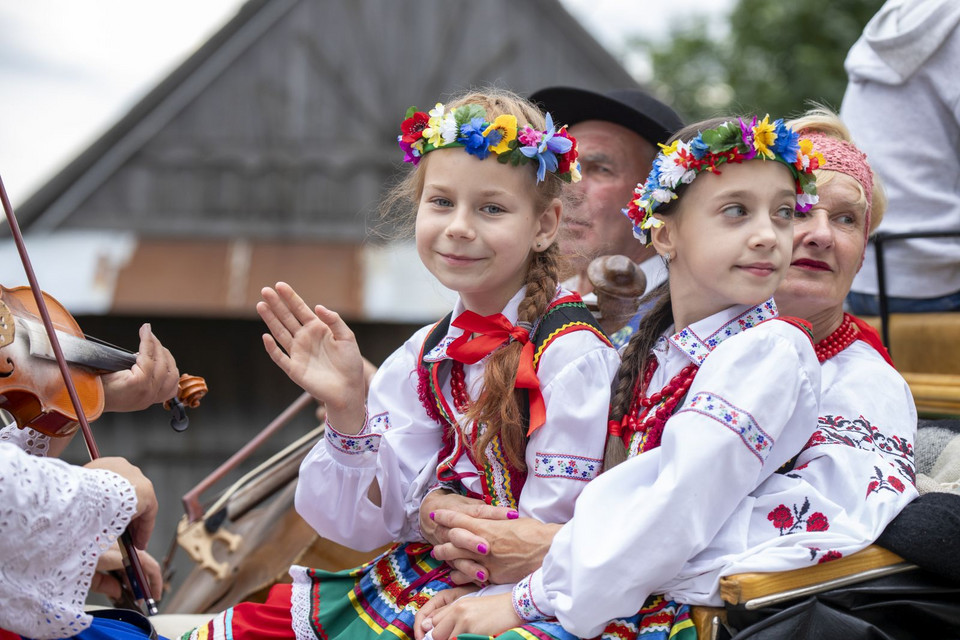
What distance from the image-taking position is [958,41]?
3.18 meters

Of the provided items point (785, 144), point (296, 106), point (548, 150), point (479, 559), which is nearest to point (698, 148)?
point (785, 144)

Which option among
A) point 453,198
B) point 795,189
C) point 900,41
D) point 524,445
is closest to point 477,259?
point 453,198

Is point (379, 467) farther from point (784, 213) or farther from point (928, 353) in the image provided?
point (928, 353)

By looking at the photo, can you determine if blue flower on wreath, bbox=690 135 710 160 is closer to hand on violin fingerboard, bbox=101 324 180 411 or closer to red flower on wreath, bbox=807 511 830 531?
red flower on wreath, bbox=807 511 830 531

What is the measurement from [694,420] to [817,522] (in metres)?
0.31

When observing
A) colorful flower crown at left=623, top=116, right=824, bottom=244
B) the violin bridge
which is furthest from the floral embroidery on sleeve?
the violin bridge

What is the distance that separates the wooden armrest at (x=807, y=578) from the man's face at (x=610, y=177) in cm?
137

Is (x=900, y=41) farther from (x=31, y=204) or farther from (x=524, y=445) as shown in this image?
(x=31, y=204)

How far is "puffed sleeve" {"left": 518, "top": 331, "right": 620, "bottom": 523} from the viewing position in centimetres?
201

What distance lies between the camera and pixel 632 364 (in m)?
2.14

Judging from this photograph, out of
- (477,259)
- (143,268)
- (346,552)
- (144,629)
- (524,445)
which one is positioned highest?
(477,259)

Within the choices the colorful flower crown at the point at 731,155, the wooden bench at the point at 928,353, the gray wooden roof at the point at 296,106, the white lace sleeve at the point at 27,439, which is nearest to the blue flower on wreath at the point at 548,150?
the colorful flower crown at the point at 731,155

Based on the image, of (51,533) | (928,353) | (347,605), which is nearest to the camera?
(51,533)

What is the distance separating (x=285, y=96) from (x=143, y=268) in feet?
8.37
